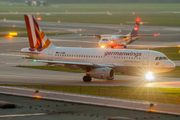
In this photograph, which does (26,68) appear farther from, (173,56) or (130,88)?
(173,56)

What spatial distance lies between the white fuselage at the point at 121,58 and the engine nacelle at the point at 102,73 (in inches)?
90.7

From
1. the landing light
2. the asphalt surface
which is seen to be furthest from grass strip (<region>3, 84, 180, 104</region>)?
the landing light

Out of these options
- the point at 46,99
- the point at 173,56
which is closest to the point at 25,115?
the point at 46,99

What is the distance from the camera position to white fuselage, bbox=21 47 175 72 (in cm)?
4938

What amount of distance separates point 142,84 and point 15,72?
67.5 feet

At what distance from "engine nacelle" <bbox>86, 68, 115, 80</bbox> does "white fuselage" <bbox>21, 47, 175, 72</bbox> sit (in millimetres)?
2304

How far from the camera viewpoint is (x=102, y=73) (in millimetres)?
48188

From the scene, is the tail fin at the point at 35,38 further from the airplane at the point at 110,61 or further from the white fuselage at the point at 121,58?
the white fuselage at the point at 121,58

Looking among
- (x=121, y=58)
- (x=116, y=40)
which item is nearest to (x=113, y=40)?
(x=116, y=40)

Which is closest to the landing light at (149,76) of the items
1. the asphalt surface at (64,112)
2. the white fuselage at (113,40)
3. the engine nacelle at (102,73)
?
the engine nacelle at (102,73)

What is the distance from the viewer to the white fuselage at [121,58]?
49375 mm

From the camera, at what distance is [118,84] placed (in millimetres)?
47156

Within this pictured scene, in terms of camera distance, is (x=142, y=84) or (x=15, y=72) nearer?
(x=142, y=84)

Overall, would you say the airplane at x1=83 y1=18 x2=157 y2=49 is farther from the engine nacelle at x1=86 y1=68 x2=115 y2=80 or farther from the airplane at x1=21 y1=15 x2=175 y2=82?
the engine nacelle at x1=86 y1=68 x2=115 y2=80
